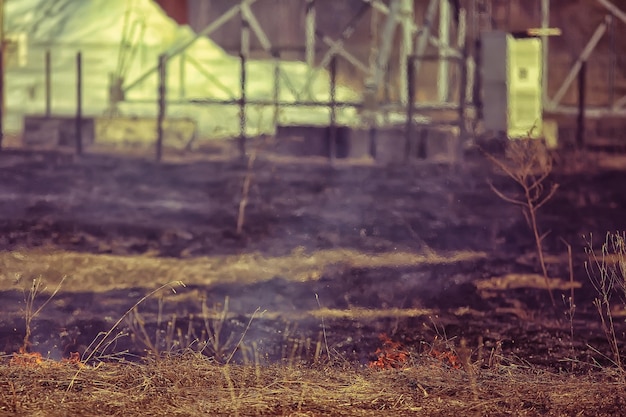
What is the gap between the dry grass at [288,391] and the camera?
530 cm

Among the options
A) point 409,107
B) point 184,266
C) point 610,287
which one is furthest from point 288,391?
point 409,107

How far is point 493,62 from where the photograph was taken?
1980cm

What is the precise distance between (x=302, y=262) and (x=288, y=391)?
496cm

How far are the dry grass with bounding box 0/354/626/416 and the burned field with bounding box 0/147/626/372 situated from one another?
0.25m

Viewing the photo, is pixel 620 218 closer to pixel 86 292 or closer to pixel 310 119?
pixel 86 292

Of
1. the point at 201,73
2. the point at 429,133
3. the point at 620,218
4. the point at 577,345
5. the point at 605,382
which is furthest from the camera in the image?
the point at 201,73

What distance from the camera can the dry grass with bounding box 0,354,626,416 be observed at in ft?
17.4

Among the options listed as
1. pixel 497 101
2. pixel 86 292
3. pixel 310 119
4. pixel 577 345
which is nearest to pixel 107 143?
pixel 310 119

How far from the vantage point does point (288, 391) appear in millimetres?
5586

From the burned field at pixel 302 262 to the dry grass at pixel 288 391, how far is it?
0.81ft

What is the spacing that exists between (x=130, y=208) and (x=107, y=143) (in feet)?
24.7

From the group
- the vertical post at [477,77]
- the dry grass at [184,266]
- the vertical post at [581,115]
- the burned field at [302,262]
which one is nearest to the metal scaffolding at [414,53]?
the vertical post at [477,77]

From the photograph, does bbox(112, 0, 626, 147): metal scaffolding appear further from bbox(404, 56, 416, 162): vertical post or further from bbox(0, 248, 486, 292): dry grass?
bbox(0, 248, 486, 292): dry grass

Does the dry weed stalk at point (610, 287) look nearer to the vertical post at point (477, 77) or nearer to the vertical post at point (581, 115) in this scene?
the vertical post at point (477, 77)
